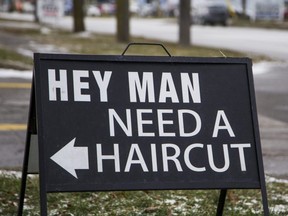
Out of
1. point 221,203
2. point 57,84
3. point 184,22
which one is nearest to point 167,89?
point 57,84

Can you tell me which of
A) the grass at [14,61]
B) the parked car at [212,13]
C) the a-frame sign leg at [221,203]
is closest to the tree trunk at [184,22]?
the grass at [14,61]

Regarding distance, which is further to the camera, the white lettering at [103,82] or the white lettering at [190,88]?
the white lettering at [190,88]

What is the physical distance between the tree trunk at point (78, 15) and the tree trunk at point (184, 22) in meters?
6.89

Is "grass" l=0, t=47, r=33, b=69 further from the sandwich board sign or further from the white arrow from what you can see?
the white arrow

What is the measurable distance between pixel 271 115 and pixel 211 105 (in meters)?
6.77

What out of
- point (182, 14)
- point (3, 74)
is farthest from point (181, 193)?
point (182, 14)

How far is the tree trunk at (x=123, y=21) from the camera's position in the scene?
78.3 feet

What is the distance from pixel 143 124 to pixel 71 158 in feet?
1.63

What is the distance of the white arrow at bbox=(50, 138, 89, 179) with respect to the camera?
14.7 feet

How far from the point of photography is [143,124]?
4.70 meters

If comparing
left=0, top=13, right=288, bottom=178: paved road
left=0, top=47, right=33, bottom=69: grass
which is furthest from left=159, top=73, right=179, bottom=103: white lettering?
left=0, top=47, right=33, bottom=69: grass

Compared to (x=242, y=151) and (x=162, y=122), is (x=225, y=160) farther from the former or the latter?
(x=162, y=122)

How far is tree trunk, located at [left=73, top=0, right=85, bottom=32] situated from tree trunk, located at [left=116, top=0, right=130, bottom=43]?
540 cm

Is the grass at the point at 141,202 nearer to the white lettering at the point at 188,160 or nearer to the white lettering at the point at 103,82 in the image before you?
the white lettering at the point at 188,160
